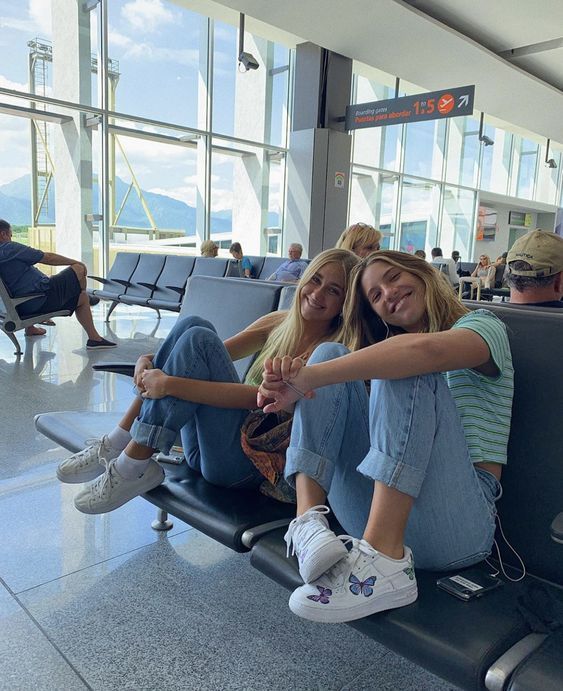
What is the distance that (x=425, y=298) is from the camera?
1333 mm

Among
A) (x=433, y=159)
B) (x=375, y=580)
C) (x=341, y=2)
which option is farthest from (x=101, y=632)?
(x=433, y=159)

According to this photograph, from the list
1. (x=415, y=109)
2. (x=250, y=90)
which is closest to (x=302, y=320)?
(x=415, y=109)

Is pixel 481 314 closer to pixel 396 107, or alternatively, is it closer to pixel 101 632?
pixel 101 632

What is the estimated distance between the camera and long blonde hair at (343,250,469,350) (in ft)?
4.38

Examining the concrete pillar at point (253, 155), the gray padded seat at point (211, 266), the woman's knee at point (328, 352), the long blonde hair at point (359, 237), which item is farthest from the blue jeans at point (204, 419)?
the concrete pillar at point (253, 155)

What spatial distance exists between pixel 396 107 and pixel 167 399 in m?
7.49

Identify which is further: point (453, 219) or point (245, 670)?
point (453, 219)

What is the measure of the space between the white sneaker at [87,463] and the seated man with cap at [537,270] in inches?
54.5

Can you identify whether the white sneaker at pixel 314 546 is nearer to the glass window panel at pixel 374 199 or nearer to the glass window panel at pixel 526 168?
the glass window panel at pixel 374 199

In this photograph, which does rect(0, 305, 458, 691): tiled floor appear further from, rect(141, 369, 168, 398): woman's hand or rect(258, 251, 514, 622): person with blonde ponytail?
rect(141, 369, 168, 398): woman's hand

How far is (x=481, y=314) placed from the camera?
127 centimetres

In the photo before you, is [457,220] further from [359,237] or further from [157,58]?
[359,237]

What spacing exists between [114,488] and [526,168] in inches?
738

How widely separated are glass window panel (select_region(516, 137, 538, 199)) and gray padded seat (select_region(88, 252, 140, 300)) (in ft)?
44.9
